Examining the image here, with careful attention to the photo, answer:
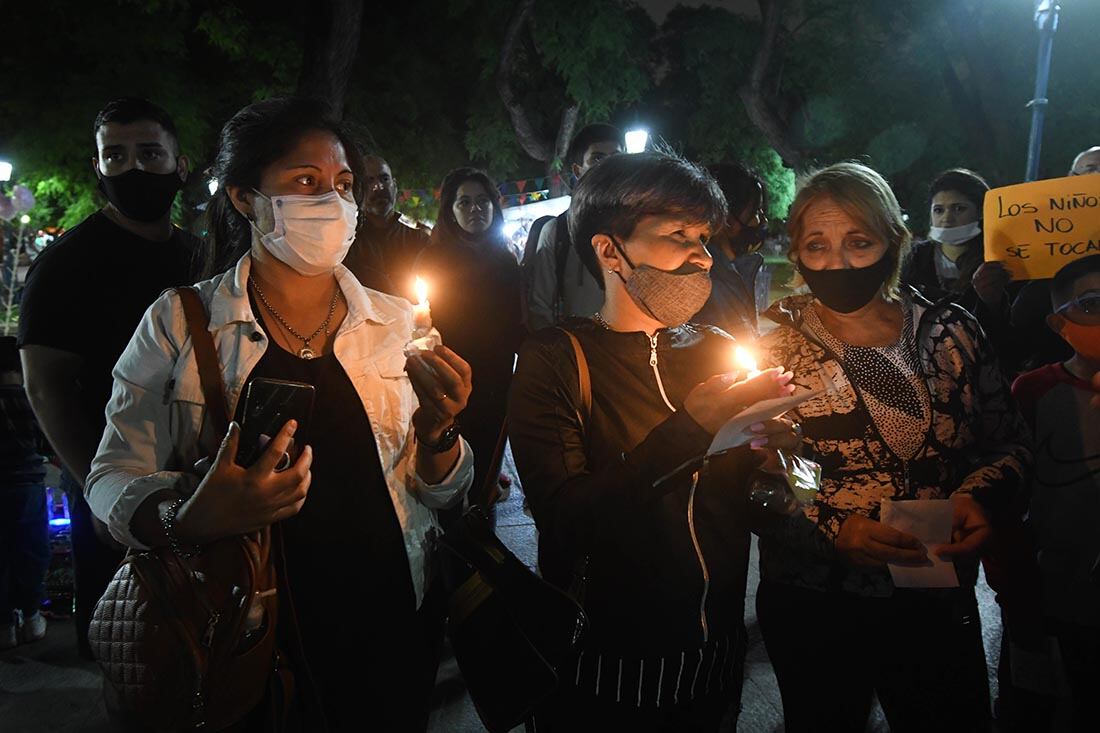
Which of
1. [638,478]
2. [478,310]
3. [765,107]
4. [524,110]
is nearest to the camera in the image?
[638,478]

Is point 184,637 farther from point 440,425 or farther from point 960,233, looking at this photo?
point 960,233

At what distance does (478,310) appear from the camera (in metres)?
5.09

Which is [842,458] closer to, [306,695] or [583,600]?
[583,600]

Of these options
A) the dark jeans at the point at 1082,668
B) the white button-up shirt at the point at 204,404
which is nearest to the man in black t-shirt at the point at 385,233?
the white button-up shirt at the point at 204,404

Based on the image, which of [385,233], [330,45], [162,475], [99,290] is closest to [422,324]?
[162,475]

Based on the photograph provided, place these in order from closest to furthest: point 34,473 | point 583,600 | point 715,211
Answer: point 583,600, point 715,211, point 34,473

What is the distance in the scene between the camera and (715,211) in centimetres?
235

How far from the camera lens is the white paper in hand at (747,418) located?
175 cm

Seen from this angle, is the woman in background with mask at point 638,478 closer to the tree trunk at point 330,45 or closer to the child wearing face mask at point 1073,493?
the child wearing face mask at point 1073,493

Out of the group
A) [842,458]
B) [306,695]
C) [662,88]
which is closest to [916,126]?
[662,88]

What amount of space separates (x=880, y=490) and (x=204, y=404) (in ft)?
6.88

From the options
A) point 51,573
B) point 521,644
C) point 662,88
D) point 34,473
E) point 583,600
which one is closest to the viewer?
point 521,644

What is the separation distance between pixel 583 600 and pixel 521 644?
228 mm

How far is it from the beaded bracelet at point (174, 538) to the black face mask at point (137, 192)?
217cm
